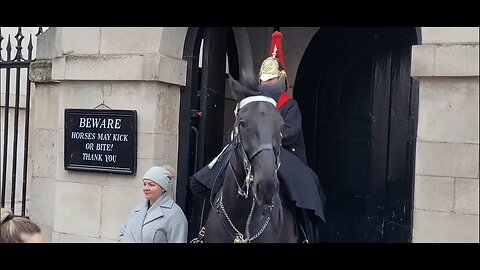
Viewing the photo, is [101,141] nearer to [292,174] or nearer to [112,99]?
[112,99]

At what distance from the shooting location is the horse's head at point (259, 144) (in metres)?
3.65

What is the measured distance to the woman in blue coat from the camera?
4828mm

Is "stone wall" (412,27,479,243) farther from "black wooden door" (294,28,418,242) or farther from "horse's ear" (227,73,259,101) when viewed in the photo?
"black wooden door" (294,28,418,242)

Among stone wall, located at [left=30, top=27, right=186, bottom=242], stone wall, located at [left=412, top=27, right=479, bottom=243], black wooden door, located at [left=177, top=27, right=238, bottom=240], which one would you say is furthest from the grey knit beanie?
stone wall, located at [left=412, top=27, right=479, bottom=243]

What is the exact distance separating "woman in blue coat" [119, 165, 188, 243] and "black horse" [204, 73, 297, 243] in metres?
0.30

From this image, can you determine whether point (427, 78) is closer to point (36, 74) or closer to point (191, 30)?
point (191, 30)

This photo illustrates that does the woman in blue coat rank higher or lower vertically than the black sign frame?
lower

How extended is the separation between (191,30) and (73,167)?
5.90 feet

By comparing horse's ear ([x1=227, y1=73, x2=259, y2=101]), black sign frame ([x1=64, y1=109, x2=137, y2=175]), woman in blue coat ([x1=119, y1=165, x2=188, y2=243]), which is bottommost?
woman in blue coat ([x1=119, y1=165, x2=188, y2=243])

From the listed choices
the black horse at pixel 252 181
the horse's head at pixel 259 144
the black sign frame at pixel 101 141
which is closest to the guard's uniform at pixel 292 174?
the black horse at pixel 252 181

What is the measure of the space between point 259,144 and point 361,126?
4.28m

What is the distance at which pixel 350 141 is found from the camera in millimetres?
7848

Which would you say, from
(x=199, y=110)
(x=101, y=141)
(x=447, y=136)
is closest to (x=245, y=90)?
(x=447, y=136)
